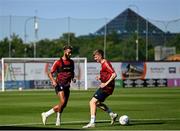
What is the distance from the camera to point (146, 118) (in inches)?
870

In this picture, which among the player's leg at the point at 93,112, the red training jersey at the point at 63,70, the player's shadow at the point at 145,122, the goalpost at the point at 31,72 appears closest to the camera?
the player's leg at the point at 93,112

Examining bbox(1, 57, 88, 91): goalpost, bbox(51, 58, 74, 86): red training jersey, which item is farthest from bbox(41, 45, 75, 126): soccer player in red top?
bbox(1, 57, 88, 91): goalpost

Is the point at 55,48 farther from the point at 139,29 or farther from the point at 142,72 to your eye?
the point at 142,72

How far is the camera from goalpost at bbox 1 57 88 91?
60.2 meters

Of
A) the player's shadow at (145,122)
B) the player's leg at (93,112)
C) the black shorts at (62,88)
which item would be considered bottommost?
the player's shadow at (145,122)

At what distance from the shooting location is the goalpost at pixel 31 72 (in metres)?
60.2

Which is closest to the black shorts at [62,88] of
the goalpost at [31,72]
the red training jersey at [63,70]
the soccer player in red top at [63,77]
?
the soccer player in red top at [63,77]

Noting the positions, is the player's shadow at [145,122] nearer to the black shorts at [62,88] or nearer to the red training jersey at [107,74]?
the red training jersey at [107,74]

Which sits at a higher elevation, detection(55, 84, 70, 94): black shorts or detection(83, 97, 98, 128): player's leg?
detection(55, 84, 70, 94): black shorts

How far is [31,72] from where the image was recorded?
6188 cm

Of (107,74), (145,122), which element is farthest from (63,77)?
(145,122)

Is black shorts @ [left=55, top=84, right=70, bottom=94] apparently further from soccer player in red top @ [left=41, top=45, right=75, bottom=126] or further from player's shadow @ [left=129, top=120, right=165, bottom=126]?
player's shadow @ [left=129, top=120, right=165, bottom=126]

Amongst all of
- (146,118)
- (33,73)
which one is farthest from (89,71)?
(146,118)

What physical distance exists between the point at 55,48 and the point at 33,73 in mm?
30322
